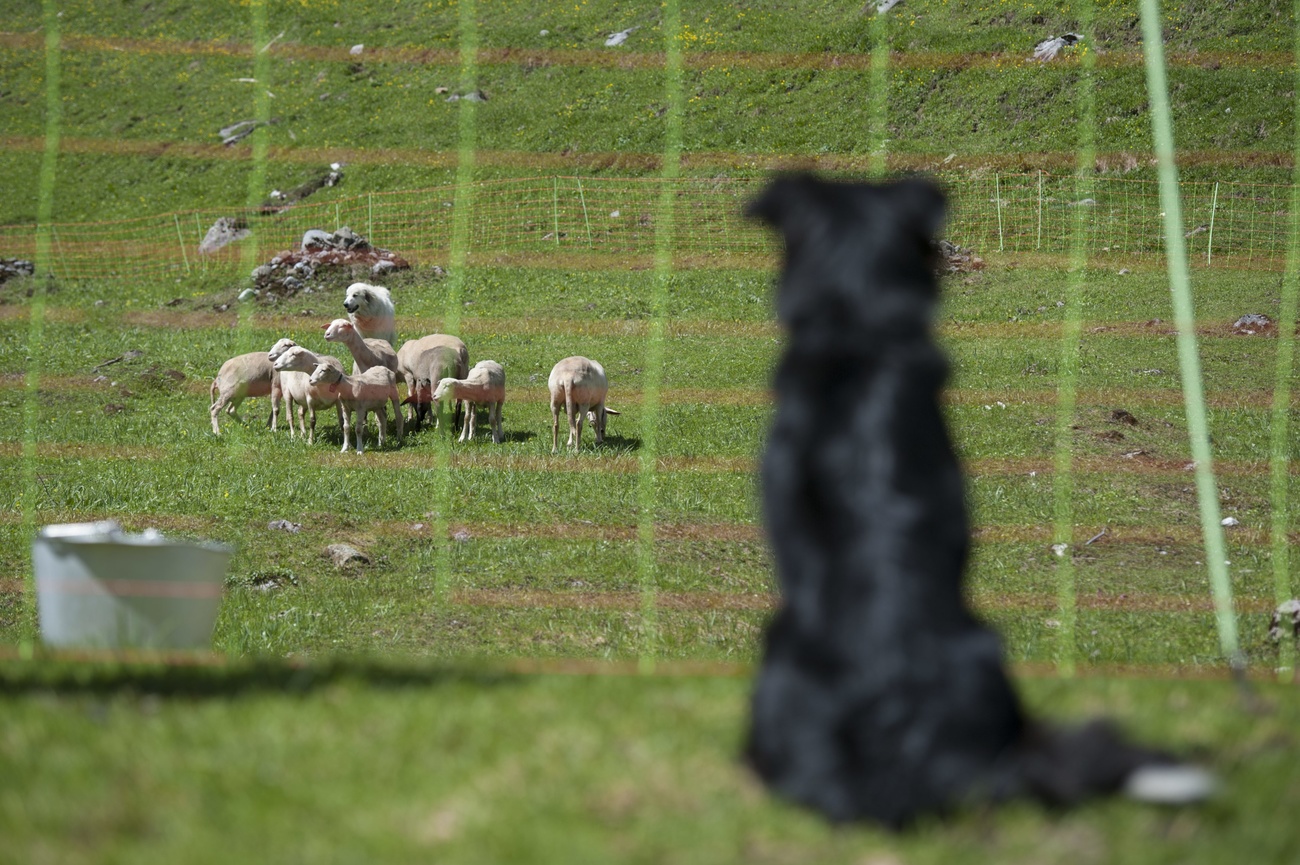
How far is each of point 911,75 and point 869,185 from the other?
16747mm

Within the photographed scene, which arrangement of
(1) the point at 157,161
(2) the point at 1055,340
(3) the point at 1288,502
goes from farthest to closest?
(1) the point at 157,161 < (2) the point at 1055,340 < (3) the point at 1288,502

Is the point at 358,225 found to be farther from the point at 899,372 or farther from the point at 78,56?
the point at 899,372

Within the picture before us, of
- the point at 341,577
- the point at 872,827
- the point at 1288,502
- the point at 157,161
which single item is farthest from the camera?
the point at 157,161

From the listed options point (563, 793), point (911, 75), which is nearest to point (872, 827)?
point (563, 793)

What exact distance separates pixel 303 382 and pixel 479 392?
156cm

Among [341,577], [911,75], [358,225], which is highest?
[911,75]

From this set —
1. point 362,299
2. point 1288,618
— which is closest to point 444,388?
point 362,299

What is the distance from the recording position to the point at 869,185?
257cm

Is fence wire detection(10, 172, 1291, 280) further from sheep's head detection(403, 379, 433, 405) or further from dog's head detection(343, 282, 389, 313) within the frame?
sheep's head detection(403, 379, 433, 405)

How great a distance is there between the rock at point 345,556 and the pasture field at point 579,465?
0.23 feet

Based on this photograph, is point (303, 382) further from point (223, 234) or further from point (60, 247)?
point (60, 247)

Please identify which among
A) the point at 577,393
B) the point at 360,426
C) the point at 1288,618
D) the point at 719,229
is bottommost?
the point at 1288,618

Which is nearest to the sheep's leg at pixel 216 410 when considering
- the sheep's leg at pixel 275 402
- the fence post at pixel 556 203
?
the sheep's leg at pixel 275 402

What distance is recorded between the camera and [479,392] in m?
12.1
